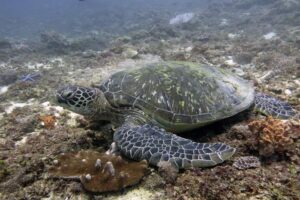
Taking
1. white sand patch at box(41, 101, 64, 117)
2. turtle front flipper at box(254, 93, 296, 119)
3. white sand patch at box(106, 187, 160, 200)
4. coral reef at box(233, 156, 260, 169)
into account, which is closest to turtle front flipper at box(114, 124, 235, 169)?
coral reef at box(233, 156, 260, 169)

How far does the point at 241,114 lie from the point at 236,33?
45.8 feet

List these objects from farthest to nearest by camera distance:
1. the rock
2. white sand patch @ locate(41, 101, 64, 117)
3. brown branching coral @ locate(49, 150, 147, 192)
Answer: the rock
white sand patch @ locate(41, 101, 64, 117)
brown branching coral @ locate(49, 150, 147, 192)

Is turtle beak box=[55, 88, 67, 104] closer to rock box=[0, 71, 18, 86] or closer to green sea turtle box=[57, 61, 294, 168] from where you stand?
green sea turtle box=[57, 61, 294, 168]

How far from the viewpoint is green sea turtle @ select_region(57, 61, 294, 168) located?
14.9 ft

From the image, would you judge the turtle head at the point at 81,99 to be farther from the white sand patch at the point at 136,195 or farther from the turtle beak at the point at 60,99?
the white sand patch at the point at 136,195

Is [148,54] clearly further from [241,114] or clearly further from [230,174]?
[230,174]

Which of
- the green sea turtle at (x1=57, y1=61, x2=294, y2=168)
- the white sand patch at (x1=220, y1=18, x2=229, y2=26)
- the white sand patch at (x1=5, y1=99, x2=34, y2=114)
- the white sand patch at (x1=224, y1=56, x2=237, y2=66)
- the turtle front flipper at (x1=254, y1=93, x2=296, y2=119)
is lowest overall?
the white sand patch at (x1=5, y1=99, x2=34, y2=114)

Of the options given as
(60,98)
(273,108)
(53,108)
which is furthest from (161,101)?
(53,108)

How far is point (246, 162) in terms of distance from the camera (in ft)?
11.8

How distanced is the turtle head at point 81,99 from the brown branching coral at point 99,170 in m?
0.96

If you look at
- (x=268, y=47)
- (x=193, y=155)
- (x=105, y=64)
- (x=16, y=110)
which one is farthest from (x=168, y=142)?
(x=268, y=47)

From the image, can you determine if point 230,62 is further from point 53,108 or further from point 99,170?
point 99,170

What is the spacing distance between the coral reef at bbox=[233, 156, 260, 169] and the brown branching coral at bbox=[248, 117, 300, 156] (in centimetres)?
19

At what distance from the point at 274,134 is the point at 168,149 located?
145 centimetres
